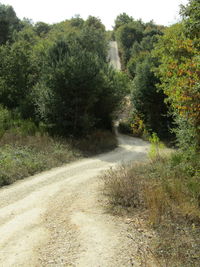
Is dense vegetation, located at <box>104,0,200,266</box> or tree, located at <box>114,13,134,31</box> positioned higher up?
tree, located at <box>114,13,134,31</box>

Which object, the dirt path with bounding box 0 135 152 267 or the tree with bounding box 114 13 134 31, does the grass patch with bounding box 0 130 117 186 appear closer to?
the dirt path with bounding box 0 135 152 267

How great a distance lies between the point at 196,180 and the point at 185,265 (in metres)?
3.75

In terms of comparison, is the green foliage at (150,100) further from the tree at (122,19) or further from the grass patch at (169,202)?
the tree at (122,19)

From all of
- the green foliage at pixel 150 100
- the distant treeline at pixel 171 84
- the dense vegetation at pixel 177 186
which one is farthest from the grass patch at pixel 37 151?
the green foliage at pixel 150 100

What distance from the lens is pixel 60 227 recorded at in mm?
7164

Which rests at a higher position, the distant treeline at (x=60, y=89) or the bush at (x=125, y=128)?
the distant treeline at (x=60, y=89)

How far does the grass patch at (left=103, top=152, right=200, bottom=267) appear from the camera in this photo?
5.88 meters

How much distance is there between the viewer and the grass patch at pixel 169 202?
5875 mm

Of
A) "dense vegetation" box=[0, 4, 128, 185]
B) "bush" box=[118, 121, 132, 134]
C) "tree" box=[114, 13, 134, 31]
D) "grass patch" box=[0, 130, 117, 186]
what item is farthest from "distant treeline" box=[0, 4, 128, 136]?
"tree" box=[114, 13, 134, 31]

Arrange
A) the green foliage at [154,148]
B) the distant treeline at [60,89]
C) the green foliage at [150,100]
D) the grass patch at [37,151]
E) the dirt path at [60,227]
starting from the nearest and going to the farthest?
the dirt path at [60,227]
the green foliage at [154,148]
the grass patch at [37,151]
the distant treeline at [60,89]
the green foliage at [150,100]

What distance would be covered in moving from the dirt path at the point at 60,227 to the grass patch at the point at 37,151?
96 centimetres

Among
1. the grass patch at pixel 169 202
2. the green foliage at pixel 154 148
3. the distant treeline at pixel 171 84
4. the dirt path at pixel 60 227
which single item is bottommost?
the dirt path at pixel 60 227

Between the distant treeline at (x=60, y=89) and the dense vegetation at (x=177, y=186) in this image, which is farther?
the distant treeline at (x=60, y=89)

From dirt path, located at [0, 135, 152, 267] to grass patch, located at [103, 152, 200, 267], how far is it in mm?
572
